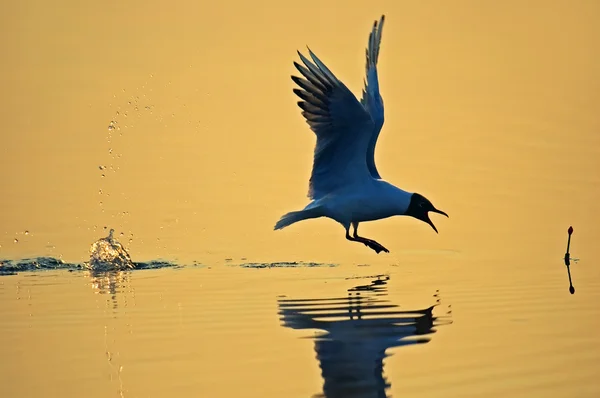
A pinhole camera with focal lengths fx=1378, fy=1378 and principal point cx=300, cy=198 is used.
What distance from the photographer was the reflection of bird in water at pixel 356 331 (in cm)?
839

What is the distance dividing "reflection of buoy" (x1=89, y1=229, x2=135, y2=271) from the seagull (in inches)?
68.4

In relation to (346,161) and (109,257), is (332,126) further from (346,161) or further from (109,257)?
(109,257)

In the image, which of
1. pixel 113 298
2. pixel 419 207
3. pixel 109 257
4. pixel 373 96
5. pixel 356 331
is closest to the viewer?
pixel 356 331

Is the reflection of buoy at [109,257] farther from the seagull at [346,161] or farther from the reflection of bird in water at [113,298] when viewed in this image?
the seagull at [346,161]

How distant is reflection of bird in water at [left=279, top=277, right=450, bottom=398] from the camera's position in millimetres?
8390

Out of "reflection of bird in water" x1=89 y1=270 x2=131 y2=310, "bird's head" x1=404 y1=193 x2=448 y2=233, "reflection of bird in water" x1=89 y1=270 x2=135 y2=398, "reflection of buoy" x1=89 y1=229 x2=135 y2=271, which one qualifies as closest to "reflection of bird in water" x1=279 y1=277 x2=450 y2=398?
"reflection of bird in water" x1=89 y1=270 x2=135 y2=398

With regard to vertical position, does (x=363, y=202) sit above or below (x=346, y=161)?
below

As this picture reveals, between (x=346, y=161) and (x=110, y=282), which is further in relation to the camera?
(x=346, y=161)

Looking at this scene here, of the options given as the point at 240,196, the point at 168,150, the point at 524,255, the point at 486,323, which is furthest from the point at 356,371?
the point at 168,150

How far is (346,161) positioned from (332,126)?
2.27 ft

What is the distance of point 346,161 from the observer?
14.7 m

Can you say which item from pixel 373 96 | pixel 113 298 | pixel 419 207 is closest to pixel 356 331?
pixel 113 298

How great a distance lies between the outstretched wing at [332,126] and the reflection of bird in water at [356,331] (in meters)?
1.91

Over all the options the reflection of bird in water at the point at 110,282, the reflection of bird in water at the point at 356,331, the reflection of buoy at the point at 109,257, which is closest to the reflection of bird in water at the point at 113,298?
the reflection of bird in water at the point at 110,282
